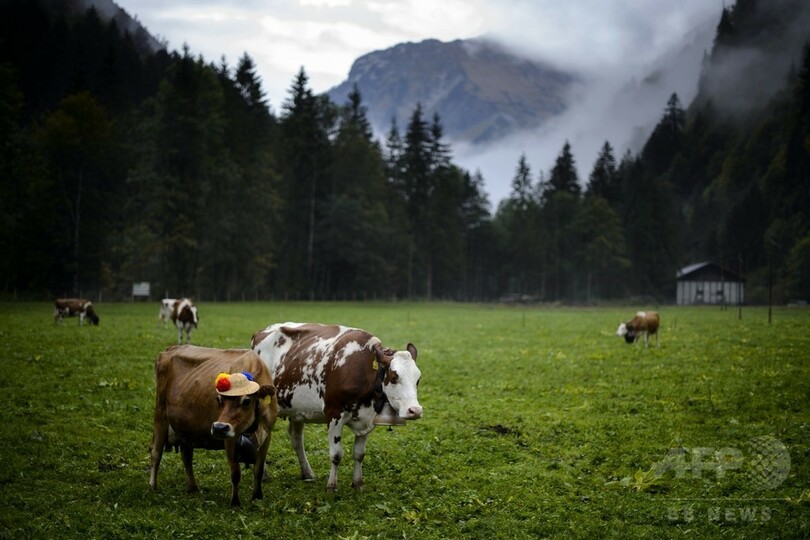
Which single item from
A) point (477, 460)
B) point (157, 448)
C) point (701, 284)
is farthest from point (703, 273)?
point (157, 448)

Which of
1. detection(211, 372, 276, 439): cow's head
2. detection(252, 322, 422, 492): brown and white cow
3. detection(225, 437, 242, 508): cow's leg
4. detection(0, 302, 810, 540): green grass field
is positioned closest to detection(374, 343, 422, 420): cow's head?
detection(252, 322, 422, 492): brown and white cow

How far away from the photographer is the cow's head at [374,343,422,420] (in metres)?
9.59

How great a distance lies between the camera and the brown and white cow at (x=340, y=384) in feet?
32.3

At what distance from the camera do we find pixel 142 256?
198 ft

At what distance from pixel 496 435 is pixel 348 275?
73871 mm

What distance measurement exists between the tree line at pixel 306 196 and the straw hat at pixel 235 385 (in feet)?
171

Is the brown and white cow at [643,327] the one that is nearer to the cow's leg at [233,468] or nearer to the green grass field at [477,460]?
the green grass field at [477,460]

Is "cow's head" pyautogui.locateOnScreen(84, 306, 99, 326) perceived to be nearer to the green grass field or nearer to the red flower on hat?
the green grass field

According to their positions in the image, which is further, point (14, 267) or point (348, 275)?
point (348, 275)

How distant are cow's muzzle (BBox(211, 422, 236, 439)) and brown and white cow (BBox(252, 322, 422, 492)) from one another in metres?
2.11

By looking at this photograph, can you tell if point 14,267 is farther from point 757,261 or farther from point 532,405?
point 757,261

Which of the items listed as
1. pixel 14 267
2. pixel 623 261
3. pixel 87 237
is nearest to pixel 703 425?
pixel 14 267

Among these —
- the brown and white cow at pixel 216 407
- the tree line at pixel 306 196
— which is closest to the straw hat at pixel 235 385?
the brown and white cow at pixel 216 407

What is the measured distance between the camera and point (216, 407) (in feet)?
29.7
